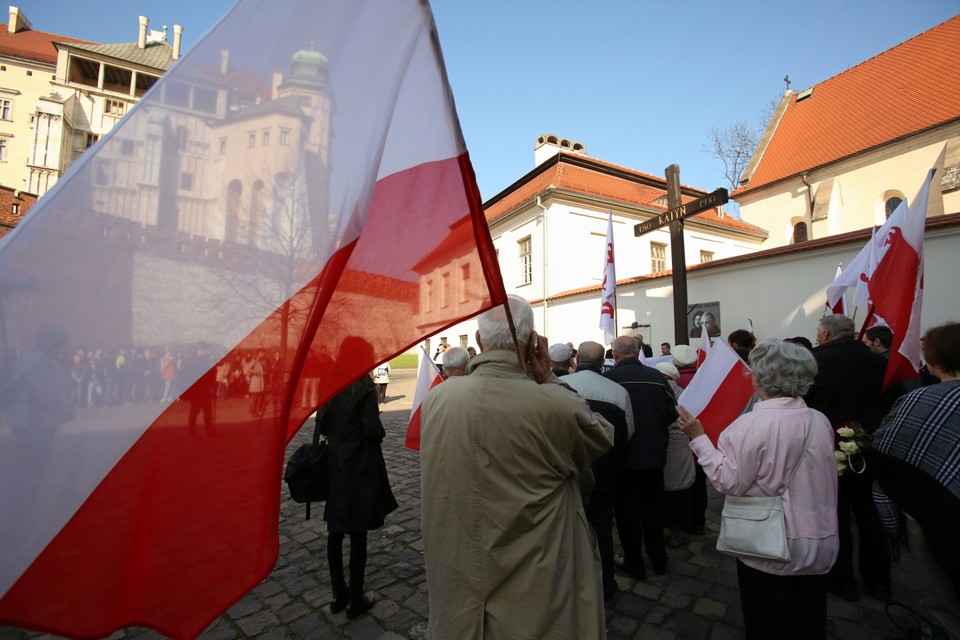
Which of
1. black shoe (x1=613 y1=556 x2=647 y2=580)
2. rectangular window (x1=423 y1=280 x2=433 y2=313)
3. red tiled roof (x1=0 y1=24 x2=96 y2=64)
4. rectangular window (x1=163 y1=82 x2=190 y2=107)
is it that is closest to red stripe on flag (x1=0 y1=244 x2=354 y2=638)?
rectangular window (x1=423 y1=280 x2=433 y2=313)

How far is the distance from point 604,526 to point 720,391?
4.07 ft

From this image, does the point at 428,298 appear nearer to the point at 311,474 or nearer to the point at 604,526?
the point at 311,474

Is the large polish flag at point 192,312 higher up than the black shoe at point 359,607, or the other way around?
the large polish flag at point 192,312

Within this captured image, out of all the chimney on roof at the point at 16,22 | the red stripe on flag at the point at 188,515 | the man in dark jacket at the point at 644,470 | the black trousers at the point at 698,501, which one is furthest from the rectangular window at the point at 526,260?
the chimney on roof at the point at 16,22

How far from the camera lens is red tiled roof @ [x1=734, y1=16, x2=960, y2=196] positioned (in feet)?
62.5

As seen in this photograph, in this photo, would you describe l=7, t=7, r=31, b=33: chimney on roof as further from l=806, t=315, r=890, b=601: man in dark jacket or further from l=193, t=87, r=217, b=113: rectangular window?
l=806, t=315, r=890, b=601: man in dark jacket

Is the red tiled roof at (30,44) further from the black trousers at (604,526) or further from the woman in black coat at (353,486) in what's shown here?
the black trousers at (604,526)

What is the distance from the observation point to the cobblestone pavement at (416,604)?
2.95m

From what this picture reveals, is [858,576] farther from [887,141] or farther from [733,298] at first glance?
[887,141]

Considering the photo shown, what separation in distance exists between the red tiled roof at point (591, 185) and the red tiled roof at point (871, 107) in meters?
4.03

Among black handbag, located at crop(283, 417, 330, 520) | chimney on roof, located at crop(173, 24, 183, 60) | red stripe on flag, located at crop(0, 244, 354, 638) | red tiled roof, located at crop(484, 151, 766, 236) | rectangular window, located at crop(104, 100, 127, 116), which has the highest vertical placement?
chimney on roof, located at crop(173, 24, 183, 60)

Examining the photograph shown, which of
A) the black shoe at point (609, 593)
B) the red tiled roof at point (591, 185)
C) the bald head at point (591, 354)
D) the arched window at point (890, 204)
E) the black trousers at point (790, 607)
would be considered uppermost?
the red tiled roof at point (591, 185)

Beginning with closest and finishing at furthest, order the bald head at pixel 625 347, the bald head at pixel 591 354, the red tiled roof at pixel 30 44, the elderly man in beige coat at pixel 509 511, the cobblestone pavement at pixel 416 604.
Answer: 1. the elderly man in beige coat at pixel 509 511
2. the cobblestone pavement at pixel 416 604
3. the bald head at pixel 591 354
4. the bald head at pixel 625 347
5. the red tiled roof at pixel 30 44

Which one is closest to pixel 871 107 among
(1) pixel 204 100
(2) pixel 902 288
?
(2) pixel 902 288
